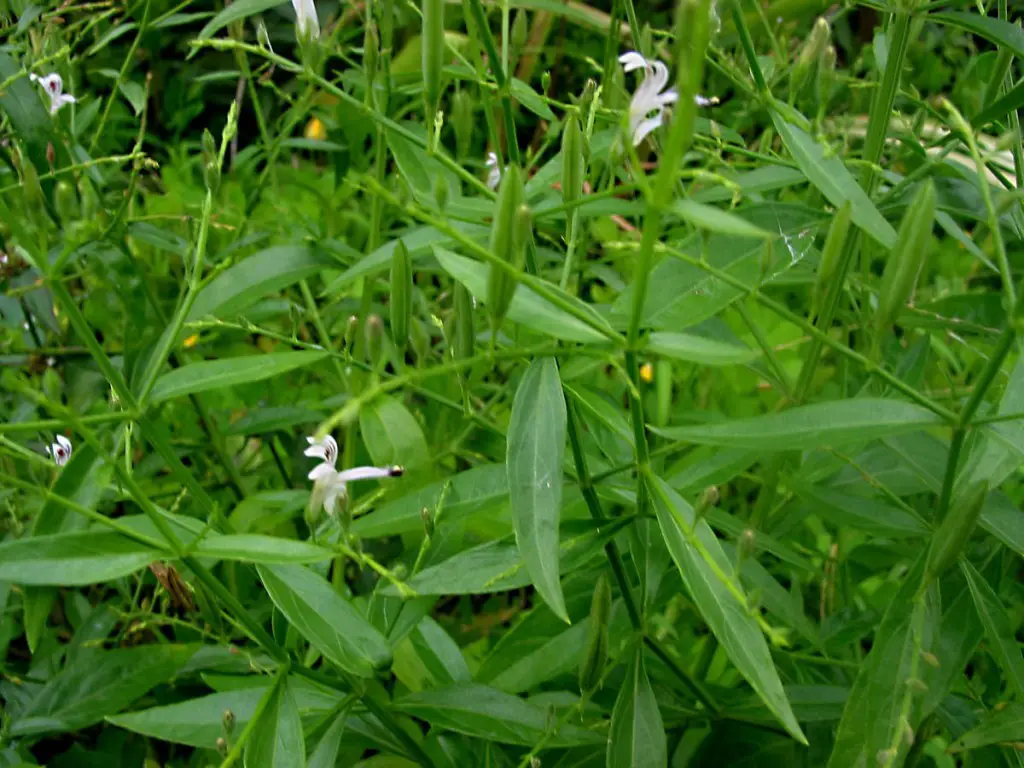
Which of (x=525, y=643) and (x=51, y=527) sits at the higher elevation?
(x=51, y=527)

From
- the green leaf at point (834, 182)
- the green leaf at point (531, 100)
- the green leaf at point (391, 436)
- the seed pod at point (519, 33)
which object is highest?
the seed pod at point (519, 33)

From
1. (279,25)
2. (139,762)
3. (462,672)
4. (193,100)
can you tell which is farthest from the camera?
(193,100)

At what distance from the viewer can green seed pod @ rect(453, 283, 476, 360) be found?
60 cm

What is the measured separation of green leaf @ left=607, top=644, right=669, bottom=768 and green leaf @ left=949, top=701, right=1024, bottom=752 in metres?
0.18

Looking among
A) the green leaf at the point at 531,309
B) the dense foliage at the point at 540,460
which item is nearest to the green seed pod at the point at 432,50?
the dense foliage at the point at 540,460

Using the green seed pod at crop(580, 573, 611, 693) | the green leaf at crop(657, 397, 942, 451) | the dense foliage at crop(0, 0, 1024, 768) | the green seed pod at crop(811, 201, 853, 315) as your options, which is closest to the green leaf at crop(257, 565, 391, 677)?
the dense foliage at crop(0, 0, 1024, 768)

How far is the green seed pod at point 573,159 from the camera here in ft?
1.91

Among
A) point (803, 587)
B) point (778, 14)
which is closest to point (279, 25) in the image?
point (778, 14)

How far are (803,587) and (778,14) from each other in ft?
2.15

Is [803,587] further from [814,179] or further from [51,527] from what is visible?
[51,527]

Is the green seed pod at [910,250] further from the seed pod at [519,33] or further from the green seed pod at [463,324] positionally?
the seed pod at [519,33]

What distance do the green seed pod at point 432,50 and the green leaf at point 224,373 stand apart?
18cm

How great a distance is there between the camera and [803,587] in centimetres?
113

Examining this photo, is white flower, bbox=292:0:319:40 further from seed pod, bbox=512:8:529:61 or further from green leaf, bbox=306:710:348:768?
green leaf, bbox=306:710:348:768
